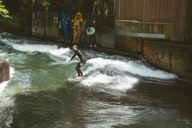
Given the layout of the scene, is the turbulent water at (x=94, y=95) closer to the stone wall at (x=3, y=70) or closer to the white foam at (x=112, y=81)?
the white foam at (x=112, y=81)

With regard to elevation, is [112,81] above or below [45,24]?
below

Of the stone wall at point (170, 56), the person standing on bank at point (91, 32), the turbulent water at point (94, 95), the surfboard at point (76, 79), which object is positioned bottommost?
the turbulent water at point (94, 95)

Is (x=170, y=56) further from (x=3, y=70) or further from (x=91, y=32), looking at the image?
(x=3, y=70)

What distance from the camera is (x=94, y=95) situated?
1788 centimetres

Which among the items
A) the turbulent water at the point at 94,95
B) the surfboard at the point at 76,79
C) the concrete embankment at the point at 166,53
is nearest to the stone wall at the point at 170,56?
the concrete embankment at the point at 166,53

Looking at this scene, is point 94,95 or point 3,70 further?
point 94,95

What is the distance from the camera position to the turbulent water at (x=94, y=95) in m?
14.3

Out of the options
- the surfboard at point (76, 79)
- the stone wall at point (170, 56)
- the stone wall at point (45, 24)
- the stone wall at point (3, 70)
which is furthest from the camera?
the stone wall at point (45, 24)

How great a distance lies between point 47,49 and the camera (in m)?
29.5

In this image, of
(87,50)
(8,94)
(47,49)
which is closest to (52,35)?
(47,49)

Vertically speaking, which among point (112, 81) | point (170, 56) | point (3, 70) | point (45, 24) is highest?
point (45, 24)

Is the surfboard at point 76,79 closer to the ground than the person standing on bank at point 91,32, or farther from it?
closer to the ground

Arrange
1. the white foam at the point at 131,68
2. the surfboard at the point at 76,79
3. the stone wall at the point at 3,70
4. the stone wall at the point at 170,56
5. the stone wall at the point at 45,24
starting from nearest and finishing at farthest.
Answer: the stone wall at the point at 3,70
the surfboard at the point at 76,79
the stone wall at the point at 170,56
the white foam at the point at 131,68
the stone wall at the point at 45,24

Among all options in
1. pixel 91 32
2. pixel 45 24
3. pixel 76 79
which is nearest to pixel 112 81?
pixel 76 79
